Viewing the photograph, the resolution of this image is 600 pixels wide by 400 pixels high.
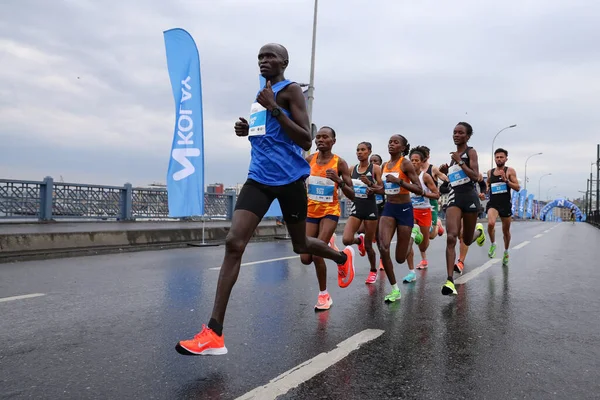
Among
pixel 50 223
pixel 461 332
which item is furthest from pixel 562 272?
pixel 50 223

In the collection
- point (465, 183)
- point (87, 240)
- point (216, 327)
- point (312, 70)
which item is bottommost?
point (87, 240)

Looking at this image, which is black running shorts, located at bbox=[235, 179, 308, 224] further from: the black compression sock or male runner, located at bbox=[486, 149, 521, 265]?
male runner, located at bbox=[486, 149, 521, 265]

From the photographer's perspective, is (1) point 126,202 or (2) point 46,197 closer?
(2) point 46,197

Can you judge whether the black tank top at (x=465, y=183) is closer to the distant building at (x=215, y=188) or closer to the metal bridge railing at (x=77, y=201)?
the metal bridge railing at (x=77, y=201)

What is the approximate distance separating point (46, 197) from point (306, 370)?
1480 centimetres

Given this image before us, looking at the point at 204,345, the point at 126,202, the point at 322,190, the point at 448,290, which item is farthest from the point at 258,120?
the point at 126,202

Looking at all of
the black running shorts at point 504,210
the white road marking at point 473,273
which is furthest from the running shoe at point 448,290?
the black running shorts at point 504,210

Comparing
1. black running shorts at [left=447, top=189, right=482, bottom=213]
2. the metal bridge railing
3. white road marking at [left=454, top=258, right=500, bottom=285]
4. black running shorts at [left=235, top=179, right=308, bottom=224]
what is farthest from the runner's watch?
the metal bridge railing

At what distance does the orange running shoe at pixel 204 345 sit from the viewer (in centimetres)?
300

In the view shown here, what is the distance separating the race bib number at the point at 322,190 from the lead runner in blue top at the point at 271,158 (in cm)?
171

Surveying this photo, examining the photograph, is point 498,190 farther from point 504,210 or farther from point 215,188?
point 215,188

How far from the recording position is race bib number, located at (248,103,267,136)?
3515 mm

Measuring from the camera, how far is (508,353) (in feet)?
11.5

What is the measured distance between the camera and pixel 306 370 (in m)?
3.00
